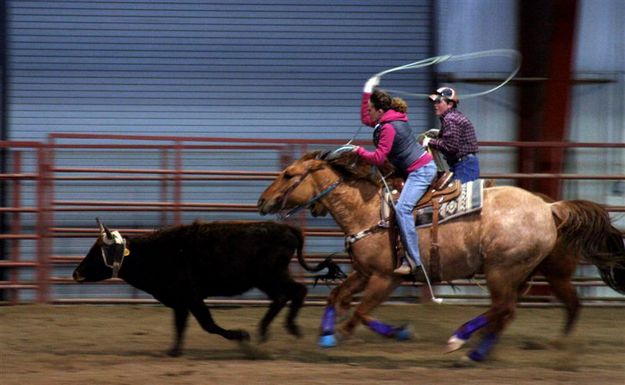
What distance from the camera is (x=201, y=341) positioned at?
857 centimetres

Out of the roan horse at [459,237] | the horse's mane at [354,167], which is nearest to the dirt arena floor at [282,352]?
the roan horse at [459,237]

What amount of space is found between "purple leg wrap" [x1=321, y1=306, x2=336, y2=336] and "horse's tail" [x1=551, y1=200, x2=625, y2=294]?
1947mm

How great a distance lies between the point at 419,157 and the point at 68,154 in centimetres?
466

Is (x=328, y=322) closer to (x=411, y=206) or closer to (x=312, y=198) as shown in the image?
(x=312, y=198)

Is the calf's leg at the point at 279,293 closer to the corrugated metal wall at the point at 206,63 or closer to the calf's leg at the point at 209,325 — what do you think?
the calf's leg at the point at 209,325

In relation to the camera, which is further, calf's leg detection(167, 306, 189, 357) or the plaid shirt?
the plaid shirt

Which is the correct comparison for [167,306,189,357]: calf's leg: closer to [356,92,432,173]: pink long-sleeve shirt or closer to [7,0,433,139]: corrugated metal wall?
[356,92,432,173]: pink long-sleeve shirt

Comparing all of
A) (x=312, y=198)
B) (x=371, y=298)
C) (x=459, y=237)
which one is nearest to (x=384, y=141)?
(x=312, y=198)

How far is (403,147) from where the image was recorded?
7.75 meters

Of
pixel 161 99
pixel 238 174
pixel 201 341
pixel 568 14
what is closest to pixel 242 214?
pixel 238 174

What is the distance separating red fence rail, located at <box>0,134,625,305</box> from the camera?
10.4m

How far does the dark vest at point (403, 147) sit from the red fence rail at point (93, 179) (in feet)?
9.27

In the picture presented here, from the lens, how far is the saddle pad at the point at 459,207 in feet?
25.4

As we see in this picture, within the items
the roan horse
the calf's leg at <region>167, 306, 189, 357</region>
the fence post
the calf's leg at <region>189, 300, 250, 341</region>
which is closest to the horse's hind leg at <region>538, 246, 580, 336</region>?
the roan horse
